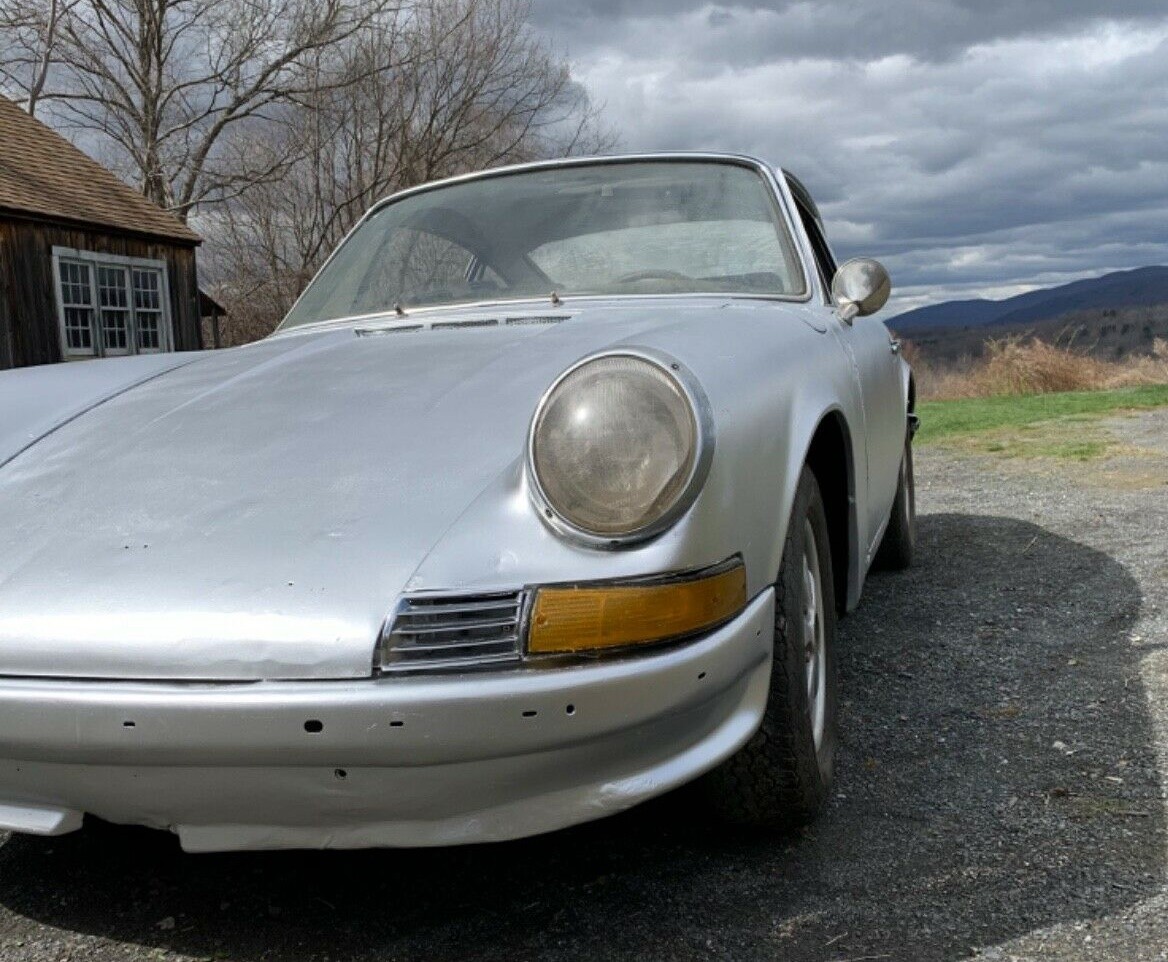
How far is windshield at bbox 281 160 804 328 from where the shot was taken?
2947mm

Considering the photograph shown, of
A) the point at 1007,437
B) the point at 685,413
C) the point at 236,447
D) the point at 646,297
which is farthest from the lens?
the point at 1007,437

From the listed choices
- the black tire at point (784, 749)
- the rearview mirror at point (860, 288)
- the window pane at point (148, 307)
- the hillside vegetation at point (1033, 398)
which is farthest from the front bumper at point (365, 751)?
the window pane at point (148, 307)

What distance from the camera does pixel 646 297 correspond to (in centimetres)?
278

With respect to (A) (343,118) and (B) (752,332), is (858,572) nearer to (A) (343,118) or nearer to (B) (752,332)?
(B) (752,332)

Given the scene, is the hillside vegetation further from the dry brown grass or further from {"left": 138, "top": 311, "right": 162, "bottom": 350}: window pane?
{"left": 138, "top": 311, "right": 162, "bottom": 350}: window pane

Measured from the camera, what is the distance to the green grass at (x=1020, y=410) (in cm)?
1122

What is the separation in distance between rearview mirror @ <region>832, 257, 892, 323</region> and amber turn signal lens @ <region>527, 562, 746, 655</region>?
1.62 metres

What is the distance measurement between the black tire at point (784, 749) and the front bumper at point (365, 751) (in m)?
0.24

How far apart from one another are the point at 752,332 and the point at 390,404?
74 cm

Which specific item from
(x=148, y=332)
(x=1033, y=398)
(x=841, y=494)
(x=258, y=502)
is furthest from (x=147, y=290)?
(x=258, y=502)

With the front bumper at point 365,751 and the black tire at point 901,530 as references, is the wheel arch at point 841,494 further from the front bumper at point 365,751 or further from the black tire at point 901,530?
the black tire at point 901,530

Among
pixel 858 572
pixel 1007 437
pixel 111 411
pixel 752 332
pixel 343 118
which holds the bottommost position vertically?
pixel 1007 437

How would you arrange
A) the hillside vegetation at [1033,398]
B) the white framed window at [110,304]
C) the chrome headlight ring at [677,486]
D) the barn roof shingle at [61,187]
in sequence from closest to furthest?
the chrome headlight ring at [677,486] → the hillside vegetation at [1033,398] → the barn roof shingle at [61,187] → the white framed window at [110,304]

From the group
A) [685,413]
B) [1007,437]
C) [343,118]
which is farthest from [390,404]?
[343,118]
